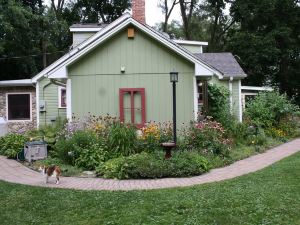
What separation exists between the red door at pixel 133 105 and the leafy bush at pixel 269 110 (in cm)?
590

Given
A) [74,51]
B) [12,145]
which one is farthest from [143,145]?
[74,51]

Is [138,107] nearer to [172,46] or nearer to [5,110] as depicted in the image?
[172,46]

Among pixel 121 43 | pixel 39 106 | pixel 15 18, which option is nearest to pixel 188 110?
pixel 121 43

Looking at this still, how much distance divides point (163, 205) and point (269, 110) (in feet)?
41.7

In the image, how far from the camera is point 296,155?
38.3 ft

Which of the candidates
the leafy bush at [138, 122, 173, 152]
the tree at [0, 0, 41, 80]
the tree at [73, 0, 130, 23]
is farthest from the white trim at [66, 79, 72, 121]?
the tree at [73, 0, 130, 23]

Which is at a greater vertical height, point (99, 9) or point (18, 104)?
point (99, 9)

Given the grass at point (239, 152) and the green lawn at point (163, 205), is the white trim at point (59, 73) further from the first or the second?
the green lawn at point (163, 205)

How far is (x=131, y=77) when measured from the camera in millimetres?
12922

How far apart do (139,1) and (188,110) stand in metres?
4.16

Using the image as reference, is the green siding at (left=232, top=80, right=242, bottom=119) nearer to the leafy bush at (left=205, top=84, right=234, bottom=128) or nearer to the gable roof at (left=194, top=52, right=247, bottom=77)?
the gable roof at (left=194, top=52, right=247, bottom=77)

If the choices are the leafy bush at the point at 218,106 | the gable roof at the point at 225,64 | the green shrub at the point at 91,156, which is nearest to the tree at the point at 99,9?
the gable roof at the point at 225,64

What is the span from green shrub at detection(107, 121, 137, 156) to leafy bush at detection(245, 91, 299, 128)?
24.9 feet

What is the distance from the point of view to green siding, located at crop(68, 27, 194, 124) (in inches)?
505
